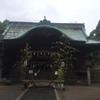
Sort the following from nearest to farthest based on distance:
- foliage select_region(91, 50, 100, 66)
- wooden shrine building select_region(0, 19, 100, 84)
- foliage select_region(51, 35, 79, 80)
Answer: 1. foliage select_region(51, 35, 79, 80)
2. wooden shrine building select_region(0, 19, 100, 84)
3. foliage select_region(91, 50, 100, 66)

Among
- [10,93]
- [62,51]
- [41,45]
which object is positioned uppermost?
[41,45]

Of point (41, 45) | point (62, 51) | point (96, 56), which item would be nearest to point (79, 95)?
point (62, 51)

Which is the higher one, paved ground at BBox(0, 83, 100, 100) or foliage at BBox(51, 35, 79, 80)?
foliage at BBox(51, 35, 79, 80)

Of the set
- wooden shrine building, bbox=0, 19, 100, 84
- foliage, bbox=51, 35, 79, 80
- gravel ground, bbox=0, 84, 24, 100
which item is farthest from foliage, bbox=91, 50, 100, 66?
gravel ground, bbox=0, 84, 24, 100

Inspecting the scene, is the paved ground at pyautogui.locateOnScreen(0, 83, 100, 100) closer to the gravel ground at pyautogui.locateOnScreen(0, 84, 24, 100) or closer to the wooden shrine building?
the gravel ground at pyautogui.locateOnScreen(0, 84, 24, 100)

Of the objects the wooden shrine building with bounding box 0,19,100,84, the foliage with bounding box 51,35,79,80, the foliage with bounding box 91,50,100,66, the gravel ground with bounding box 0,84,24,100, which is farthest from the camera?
the foliage with bounding box 91,50,100,66

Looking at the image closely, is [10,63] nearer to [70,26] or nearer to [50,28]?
[50,28]

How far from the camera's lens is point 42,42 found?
1269cm

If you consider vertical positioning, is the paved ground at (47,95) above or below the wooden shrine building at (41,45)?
below

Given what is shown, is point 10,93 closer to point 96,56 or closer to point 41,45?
point 41,45

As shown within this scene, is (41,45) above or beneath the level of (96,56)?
above

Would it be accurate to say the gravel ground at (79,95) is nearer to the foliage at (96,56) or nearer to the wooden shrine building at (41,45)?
the wooden shrine building at (41,45)

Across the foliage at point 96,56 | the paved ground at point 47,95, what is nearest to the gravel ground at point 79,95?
the paved ground at point 47,95

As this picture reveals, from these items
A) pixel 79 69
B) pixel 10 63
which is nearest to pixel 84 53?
pixel 79 69
